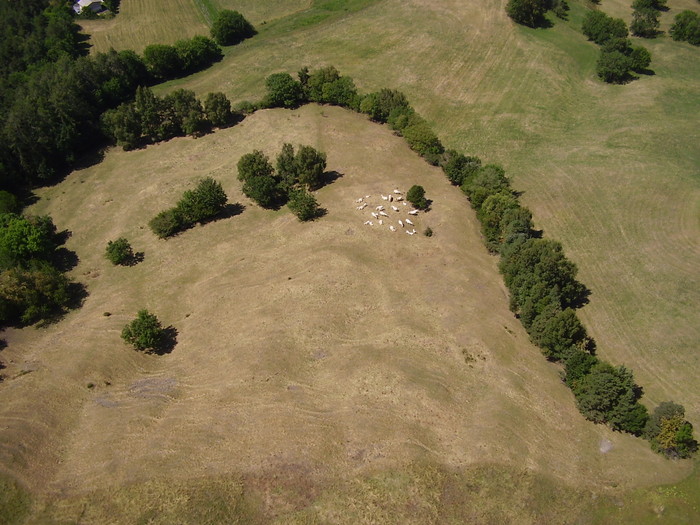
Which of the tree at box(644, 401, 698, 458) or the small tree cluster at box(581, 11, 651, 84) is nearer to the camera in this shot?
the tree at box(644, 401, 698, 458)

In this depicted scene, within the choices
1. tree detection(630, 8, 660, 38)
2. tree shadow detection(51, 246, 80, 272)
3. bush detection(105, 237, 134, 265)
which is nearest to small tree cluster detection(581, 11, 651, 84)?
tree detection(630, 8, 660, 38)

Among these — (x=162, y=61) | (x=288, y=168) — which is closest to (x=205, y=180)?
(x=288, y=168)

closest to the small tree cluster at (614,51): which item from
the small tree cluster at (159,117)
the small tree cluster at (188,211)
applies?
the small tree cluster at (159,117)

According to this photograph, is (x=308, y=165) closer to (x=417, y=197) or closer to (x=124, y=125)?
(x=417, y=197)

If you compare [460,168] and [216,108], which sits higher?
[216,108]

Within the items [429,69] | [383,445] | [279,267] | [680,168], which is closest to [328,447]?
[383,445]

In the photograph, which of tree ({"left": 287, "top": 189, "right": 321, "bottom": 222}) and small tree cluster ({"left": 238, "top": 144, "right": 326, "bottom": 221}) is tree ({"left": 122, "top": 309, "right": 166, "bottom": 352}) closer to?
tree ({"left": 287, "top": 189, "right": 321, "bottom": 222})
